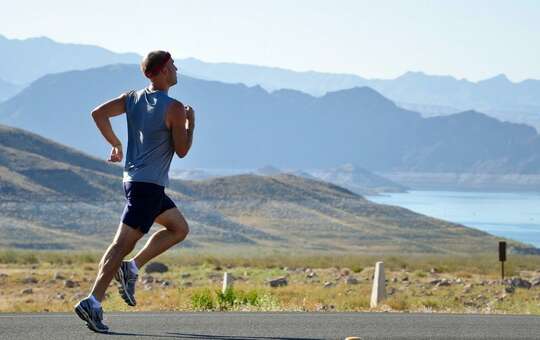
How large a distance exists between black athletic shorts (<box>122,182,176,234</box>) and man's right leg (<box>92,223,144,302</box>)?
0.05 meters

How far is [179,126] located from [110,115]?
0.67 metres

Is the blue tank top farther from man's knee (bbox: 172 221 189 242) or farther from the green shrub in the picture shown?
the green shrub


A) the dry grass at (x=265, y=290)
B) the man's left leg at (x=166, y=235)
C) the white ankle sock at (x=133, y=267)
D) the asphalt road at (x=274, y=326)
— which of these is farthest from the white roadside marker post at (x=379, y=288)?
the white ankle sock at (x=133, y=267)

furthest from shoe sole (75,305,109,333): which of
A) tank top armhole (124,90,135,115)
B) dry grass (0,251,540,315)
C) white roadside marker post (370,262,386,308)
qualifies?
white roadside marker post (370,262,386,308)

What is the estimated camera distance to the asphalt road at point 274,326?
30.8 ft

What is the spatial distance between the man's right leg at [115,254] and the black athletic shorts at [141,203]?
52 millimetres

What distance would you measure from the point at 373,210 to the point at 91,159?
2920 cm

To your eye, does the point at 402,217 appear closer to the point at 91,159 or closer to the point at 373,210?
the point at 373,210

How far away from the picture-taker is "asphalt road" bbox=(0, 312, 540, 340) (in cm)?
938

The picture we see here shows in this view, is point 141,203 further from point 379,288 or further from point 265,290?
point 265,290

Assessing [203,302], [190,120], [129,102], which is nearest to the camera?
[190,120]

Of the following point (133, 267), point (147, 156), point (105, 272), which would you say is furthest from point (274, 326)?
point (147, 156)

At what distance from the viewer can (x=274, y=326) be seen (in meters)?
10.2

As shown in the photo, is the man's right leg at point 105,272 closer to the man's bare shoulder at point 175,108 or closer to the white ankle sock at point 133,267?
the white ankle sock at point 133,267
